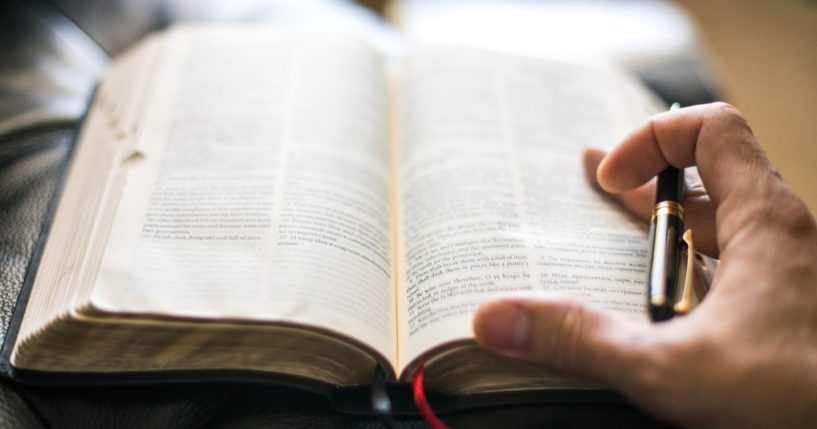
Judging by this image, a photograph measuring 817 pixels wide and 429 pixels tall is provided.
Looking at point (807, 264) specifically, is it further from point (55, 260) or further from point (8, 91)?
point (8, 91)

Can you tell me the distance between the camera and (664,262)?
19.1 inches

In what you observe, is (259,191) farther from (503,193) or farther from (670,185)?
(670,185)

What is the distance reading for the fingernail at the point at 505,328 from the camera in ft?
1.44

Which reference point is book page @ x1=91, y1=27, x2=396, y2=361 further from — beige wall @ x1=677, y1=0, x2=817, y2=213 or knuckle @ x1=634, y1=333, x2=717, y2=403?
beige wall @ x1=677, y1=0, x2=817, y2=213

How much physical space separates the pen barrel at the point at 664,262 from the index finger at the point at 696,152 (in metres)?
0.04

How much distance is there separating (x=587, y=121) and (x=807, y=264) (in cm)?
32

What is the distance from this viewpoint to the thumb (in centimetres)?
41

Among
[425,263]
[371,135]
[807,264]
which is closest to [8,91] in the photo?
[371,135]

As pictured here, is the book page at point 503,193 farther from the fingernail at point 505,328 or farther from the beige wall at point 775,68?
the beige wall at point 775,68

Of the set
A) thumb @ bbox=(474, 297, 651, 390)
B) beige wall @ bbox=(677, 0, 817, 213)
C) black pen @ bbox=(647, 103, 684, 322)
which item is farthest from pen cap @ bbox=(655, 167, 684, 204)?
beige wall @ bbox=(677, 0, 817, 213)

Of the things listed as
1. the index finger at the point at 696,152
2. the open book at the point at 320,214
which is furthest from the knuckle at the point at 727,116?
the open book at the point at 320,214

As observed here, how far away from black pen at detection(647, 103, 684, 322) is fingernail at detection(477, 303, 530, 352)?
3.6 inches

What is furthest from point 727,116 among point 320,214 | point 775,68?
point 775,68

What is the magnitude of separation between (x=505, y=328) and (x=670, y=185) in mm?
220
